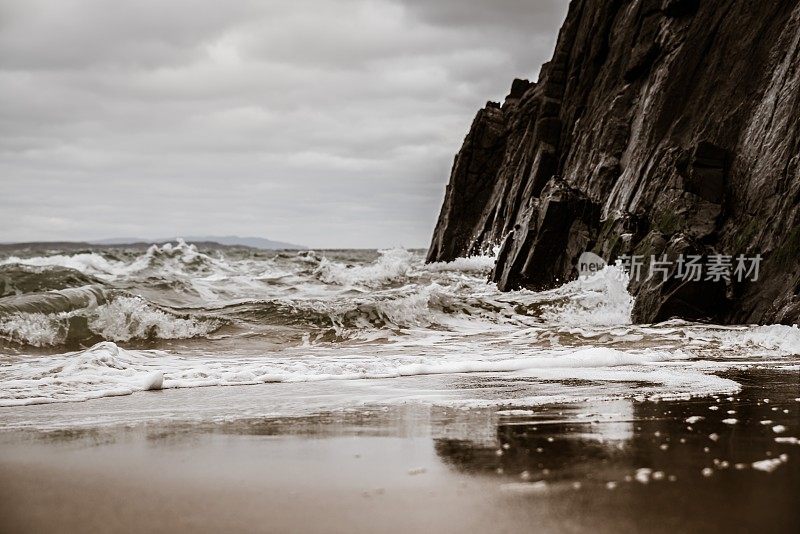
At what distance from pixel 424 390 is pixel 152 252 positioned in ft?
98.8

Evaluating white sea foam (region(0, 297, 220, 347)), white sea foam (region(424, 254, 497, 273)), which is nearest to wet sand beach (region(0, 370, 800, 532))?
white sea foam (region(0, 297, 220, 347))

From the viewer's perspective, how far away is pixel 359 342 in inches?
455

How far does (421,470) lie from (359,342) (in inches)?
317

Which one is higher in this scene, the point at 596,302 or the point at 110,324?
the point at 596,302

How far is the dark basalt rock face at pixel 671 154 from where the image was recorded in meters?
11.4

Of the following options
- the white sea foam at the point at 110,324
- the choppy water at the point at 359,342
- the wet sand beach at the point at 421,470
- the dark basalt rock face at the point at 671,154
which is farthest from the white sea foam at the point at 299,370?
the dark basalt rock face at the point at 671,154

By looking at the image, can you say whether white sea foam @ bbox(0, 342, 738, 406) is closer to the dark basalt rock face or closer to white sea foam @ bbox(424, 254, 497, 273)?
the dark basalt rock face

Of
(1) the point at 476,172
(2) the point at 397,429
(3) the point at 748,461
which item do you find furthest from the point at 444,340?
(1) the point at 476,172

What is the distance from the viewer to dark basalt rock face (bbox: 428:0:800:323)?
37.3ft

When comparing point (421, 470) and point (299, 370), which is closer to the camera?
point (421, 470)

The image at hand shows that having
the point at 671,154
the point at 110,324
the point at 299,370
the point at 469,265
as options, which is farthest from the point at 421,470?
the point at 469,265

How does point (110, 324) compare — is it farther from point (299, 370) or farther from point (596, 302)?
point (596, 302)

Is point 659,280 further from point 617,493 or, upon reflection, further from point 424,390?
point 617,493

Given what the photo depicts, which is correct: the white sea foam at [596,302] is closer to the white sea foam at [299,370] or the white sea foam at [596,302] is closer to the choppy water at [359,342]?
the choppy water at [359,342]
